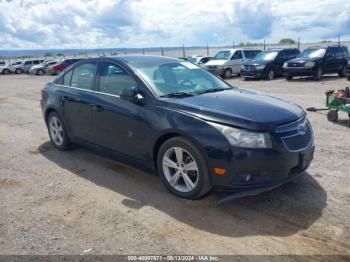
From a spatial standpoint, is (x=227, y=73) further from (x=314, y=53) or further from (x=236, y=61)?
(x=314, y=53)

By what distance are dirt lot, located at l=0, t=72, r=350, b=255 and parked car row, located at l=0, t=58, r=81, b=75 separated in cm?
2605

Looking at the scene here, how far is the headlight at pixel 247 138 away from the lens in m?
3.94

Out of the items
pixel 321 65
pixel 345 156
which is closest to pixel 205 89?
pixel 345 156

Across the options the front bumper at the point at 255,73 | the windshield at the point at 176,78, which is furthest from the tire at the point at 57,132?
the front bumper at the point at 255,73

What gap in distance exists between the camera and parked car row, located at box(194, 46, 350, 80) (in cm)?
1938

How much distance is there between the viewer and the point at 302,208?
4.18 metres

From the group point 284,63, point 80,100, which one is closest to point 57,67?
point 284,63

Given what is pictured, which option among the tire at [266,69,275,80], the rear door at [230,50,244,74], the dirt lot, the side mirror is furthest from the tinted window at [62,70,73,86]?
the rear door at [230,50,244,74]

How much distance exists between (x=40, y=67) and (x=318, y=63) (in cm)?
2931

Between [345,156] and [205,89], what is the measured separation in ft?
8.15

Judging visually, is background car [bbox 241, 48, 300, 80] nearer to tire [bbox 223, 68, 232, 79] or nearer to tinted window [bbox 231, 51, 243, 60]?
tire [bbox 223, 68, 232, 79]

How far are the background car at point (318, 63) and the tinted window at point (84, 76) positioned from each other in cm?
1543

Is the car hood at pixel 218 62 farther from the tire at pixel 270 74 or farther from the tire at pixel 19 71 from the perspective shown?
the tire at pixel 19 71

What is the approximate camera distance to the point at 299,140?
427cm
